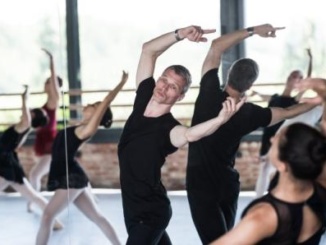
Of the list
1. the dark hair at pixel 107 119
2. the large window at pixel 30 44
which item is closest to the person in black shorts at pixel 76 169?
the dark hair at pixel 107 119

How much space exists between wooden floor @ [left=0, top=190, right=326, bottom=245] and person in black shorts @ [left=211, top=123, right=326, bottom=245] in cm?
162

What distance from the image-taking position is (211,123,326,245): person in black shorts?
6.32ft

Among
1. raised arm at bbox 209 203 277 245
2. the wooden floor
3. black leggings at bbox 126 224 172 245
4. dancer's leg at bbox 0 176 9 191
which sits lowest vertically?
the wooden floor

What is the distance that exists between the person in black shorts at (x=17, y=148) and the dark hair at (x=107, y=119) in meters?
0.37

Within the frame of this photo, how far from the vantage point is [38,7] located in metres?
3.96

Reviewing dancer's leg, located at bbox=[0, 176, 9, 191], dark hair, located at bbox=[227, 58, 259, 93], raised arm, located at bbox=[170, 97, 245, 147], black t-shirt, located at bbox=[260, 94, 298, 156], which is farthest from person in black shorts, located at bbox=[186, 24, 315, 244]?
dancer's leg, located at bbox=[0, 176, 9, 191]

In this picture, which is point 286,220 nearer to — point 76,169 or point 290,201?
point 290,201

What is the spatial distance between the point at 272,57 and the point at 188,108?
47 centimetres

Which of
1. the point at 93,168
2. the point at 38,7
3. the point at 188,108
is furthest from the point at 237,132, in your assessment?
the point at 38,7

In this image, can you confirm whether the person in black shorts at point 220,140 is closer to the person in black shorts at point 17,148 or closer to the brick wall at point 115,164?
the brick wall at point 115,164

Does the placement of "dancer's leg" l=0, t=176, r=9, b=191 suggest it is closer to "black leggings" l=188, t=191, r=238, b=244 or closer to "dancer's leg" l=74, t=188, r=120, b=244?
"dancer's leg" l=74, t=188, r=120, b=244

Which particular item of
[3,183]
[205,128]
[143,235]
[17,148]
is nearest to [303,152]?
[205,128]

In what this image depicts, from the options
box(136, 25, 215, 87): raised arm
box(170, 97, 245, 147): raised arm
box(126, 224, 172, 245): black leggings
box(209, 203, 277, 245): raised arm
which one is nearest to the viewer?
box(209, 203, 277, 245): raised arm

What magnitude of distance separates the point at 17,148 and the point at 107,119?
1.86 ft
